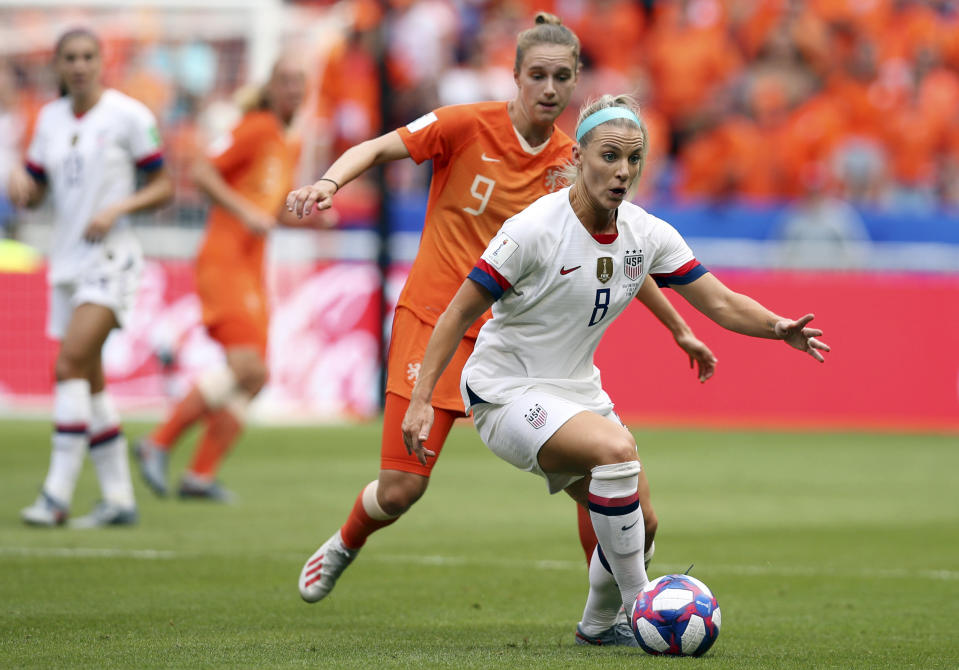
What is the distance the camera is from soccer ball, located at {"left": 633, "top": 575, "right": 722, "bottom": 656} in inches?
211

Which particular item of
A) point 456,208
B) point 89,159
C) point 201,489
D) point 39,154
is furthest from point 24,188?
point 456,208

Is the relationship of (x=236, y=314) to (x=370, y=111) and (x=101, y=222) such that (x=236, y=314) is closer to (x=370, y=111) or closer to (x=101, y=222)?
(x=101, y=222)

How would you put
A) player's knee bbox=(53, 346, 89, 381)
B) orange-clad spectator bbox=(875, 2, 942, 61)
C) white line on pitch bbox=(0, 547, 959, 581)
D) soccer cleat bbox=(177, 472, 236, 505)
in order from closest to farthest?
white line on pitch bbox=(0, 547, 959, 581), player's knee bbox=(53, 346, 89, 381), soccer cleat bbox=(177, 472, 236, 505), orange-clad spectator bbox=(875, 2, 942, 61)

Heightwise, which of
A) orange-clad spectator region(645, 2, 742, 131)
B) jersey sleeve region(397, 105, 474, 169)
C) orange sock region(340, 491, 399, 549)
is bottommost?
orange sock region(340, 491, 399, 549)

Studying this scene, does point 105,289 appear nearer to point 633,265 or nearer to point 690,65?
point 633,265

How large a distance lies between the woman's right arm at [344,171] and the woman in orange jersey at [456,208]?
25mm

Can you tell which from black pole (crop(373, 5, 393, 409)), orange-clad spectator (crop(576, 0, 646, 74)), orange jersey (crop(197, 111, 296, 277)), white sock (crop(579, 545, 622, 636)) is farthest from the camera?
orange-clad spectator (crop(576, 0, 646, 74))

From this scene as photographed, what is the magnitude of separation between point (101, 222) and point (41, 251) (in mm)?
9463

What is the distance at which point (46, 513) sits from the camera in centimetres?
899

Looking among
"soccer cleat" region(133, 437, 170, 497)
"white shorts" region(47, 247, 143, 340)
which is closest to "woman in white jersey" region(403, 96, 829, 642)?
"white shorts" region(47, 247, 143, 340)

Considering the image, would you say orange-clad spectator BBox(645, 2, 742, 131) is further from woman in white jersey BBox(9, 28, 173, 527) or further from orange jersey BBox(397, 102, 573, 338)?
orange jersey BBox(397, 102, 573, 338)

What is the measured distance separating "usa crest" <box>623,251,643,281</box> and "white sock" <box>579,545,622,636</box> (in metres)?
1.04

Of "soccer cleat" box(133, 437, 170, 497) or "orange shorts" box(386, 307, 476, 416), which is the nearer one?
"orange shorts" box(386, 307, 476, 416)

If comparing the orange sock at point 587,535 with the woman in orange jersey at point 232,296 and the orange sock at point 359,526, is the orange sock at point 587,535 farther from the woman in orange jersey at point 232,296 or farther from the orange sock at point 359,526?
the woman in orange jersey at point 232,296
